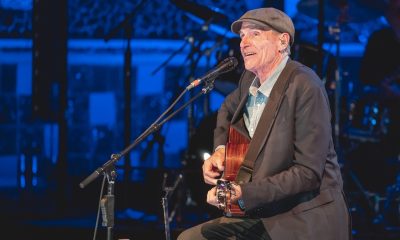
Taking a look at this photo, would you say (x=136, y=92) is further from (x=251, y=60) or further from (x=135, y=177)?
(x=251, y=60)

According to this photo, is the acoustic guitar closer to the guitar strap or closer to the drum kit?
the guitar strap

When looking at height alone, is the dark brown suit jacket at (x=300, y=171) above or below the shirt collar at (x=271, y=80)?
below

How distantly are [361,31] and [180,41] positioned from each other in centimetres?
231

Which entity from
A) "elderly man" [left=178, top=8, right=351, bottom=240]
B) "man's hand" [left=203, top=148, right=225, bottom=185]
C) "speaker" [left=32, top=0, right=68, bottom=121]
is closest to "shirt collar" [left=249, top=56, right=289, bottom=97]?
"elderly man" [left=178, top=8, right=351, bottom=240]

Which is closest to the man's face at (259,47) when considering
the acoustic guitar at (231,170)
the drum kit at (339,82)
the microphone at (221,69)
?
the microphone at (221,69)

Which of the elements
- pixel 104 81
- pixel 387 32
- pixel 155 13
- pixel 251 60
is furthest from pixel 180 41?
pixel 251 60

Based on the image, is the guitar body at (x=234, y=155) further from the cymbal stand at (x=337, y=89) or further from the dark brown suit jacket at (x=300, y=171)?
the cymbal stand at (x=337, y=89)

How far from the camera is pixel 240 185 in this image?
3.83m

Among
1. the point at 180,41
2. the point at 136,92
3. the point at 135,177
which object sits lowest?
the point at 135,177

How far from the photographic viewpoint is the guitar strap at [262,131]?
3986 millimetres

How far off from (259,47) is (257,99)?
1.00 ft

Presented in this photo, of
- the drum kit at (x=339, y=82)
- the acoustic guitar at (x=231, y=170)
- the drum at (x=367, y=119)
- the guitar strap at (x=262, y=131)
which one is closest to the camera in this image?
the acoustic guitar at (x=231, y=170)

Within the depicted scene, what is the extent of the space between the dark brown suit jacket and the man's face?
0.19 meters

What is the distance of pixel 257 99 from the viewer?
4.28 metres
